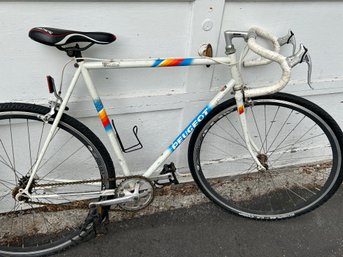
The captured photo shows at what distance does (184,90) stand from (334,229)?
174cm

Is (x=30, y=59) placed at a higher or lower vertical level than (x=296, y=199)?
higher

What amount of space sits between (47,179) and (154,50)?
130 centimetres

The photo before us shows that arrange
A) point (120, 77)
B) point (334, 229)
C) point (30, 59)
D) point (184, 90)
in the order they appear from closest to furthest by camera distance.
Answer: point (30, 59) < point (120, 77) < point (184, 90) < point (334, 229)

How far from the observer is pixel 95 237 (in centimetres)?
254

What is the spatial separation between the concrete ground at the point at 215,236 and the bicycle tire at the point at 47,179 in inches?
8.7

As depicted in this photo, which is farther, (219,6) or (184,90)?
(184,90)

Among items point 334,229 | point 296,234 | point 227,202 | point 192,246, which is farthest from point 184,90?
point 334,229

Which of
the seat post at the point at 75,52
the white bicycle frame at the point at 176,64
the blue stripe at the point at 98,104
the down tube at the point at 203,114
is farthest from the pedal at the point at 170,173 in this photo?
the seat post at the point at 75,52

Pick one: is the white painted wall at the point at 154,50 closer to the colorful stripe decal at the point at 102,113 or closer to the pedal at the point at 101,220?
the colorful stripe decal at the point at 102,113

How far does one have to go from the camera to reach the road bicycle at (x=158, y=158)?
1934mm

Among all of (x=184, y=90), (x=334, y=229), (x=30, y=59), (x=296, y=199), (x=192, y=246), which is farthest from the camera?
(x=296, y=199)

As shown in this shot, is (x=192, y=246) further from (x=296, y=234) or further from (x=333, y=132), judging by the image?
(x=333, y=132)

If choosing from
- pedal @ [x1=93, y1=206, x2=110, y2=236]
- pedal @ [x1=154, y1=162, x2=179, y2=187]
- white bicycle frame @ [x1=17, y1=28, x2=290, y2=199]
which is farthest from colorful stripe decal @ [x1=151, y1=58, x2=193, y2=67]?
pedal @ [x1=93, y1=206, x2=110, y2=236]

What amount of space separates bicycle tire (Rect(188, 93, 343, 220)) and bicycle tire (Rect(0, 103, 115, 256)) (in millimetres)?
831
